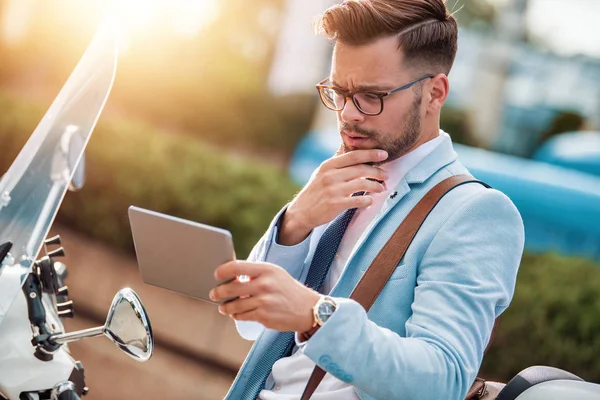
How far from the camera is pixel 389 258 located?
2.12 m

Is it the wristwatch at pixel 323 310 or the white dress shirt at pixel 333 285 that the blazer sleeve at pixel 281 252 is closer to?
the white dress shirt at pixel 333 285

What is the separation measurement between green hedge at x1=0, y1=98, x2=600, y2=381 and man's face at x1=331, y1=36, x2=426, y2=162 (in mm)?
3464

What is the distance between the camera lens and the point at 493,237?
2043mm

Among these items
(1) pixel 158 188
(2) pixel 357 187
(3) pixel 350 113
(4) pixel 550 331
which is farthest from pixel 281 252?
(1) pixel 158 188

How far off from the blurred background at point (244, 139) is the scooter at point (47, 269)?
2956 millimetres

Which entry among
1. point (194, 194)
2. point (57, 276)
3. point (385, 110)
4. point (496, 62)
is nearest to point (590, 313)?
point (194, 194)

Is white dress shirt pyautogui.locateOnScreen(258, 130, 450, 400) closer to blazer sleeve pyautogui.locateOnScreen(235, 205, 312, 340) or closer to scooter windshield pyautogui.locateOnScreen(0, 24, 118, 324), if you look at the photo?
blazer sleeve pyautogui.locateOnScreen(235, 205, 312, 340)

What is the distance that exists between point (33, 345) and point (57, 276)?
249 millimetres

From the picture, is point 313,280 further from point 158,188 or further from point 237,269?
point 158,188

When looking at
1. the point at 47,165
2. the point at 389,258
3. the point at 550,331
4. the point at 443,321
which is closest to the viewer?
the point at 443,321

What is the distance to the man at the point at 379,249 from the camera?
1.80 metres

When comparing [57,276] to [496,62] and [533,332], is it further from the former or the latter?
[496,62]

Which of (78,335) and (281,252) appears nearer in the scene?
(78,335)

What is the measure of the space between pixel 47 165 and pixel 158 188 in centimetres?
444
